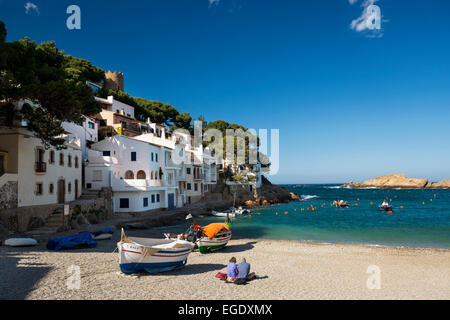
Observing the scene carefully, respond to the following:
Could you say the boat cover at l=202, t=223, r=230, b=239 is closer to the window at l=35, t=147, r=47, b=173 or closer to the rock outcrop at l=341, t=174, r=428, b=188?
the window at l=35, t=147, r=47, b=173

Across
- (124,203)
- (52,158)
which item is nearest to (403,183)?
(124,203)

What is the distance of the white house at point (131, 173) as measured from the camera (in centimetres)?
4103

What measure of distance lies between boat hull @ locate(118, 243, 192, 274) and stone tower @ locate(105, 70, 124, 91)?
260ft

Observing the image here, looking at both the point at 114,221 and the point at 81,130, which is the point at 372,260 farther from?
the point at 81,130

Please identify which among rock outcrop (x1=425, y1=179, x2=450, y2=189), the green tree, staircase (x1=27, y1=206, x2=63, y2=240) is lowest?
rock outcrop (x1=425, y1=179, x2=450, y2=189)

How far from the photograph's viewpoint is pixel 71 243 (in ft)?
69.1

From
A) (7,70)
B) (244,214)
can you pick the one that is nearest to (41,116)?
(7,70)

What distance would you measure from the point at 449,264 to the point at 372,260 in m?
4.98

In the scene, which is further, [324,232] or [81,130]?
[81,130]

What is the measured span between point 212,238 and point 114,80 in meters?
79.4

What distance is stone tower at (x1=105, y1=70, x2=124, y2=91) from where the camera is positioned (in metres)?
85.8

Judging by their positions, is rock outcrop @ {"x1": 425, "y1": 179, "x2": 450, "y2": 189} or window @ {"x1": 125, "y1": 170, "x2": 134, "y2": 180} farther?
rock outcrop @ {"x1": 425, "y1": 179, "x2": 450, "y2": 189}

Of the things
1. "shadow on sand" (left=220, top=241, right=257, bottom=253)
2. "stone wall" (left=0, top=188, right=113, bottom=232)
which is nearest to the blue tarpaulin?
"stone wall" (left=0, top=188, right=113, bottom=232)

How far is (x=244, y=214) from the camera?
56969mm
